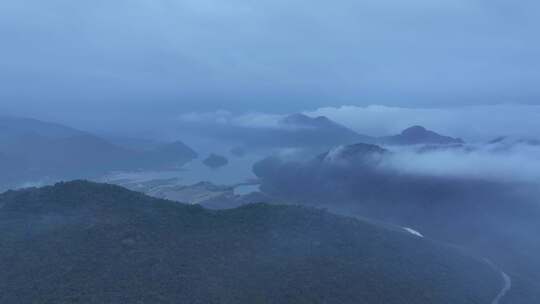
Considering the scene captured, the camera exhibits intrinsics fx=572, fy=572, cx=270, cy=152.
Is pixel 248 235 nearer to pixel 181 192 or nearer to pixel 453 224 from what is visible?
pixel 453 224

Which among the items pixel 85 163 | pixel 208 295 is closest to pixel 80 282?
pixel 208 295

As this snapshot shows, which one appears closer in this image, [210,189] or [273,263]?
[273,263]

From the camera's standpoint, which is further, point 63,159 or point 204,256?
point 63,159

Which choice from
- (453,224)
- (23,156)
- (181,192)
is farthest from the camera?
(23,156)

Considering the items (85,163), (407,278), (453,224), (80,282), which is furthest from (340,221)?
(85,163)

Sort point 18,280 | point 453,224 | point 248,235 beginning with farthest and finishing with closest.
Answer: point 453,224, point 248,235, point 18,280

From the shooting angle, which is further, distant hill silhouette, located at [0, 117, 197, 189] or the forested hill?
distant hill silhouette, located at [0, 117, 197, 189]

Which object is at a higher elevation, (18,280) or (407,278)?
(18,280)

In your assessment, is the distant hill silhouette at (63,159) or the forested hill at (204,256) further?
the distant hill silhouette at (63,159)

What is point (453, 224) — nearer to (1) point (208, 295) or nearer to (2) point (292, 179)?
(2) point (292, 179)
